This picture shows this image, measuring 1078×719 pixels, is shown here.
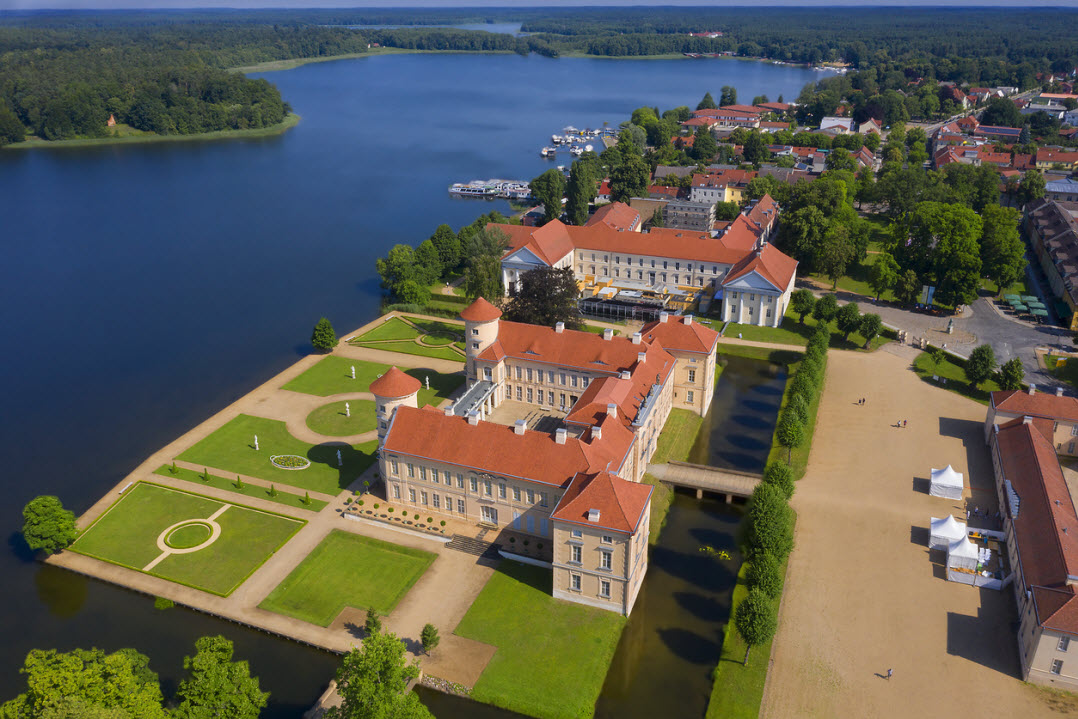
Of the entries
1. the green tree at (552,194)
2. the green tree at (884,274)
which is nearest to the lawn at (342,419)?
the green tree at (884,274)

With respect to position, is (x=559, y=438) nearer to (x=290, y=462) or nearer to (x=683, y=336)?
(x=683, y=336)

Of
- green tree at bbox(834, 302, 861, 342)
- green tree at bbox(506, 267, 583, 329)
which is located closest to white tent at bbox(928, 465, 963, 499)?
green tree at bbox(834, 302, 861, 342)

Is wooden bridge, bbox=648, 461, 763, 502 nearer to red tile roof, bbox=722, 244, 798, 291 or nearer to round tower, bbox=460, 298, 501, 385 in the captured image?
round tower, bbox=460, 298, 501, 385

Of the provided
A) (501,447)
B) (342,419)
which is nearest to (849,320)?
(501,447)

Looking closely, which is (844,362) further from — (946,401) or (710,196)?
(710,196)

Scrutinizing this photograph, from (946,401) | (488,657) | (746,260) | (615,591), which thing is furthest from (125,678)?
(746,260)

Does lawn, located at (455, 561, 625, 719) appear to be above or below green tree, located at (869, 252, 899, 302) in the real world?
below

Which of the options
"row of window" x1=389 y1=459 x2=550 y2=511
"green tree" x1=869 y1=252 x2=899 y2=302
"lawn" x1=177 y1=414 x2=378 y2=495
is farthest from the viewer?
"green tree" x1=869 y1=252 x2=899 y2=302
